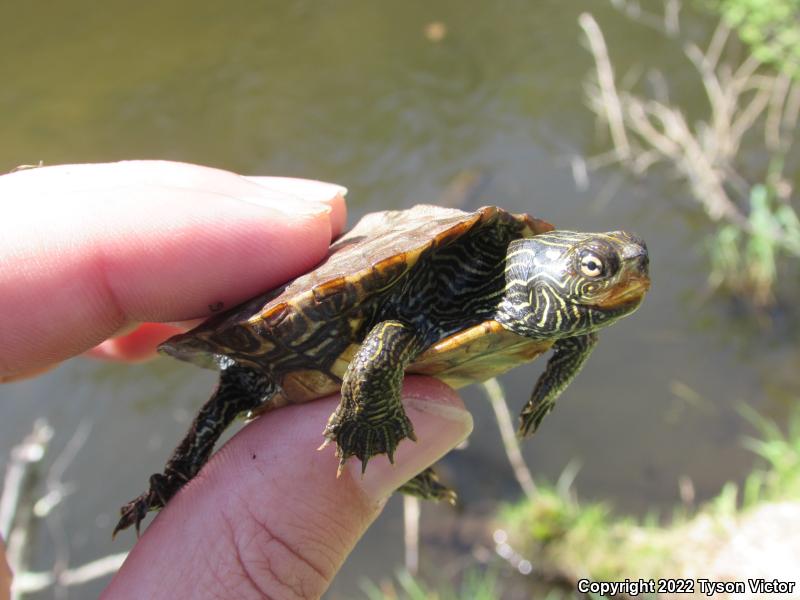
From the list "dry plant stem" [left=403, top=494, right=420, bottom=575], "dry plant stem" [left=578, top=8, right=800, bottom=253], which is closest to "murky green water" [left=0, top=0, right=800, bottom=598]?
"dry plant stem" [left=403, top=494, right=420, bottom=575]

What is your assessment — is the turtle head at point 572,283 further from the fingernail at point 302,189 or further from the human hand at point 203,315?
the fingernail at point 302,189

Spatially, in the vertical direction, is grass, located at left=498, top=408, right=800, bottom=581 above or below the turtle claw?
below

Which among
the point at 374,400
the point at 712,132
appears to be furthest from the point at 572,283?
the point at 712,132

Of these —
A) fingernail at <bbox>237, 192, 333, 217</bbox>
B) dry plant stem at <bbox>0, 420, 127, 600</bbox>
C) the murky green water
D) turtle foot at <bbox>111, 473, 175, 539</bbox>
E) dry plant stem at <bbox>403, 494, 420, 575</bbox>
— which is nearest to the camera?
turtle foot at <bbox>111, 473, 175, 539</bbox>

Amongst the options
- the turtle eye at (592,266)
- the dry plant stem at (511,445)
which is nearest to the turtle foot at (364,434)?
the turtle eye at (592,266)

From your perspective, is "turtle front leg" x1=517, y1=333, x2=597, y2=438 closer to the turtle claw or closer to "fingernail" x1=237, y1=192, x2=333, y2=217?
"fingernail" x1=237, y1=192, x2=333, y2=217

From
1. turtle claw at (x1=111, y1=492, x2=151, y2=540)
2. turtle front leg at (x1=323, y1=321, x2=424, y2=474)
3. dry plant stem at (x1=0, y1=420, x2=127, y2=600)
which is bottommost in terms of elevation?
dry plant stem at (x1=0, y1=420, x2=127, y2=600)

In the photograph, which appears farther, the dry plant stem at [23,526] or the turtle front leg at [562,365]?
the dry plant stem at [23,526]

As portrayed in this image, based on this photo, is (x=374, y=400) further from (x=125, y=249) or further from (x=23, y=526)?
(x=23, y=526)
